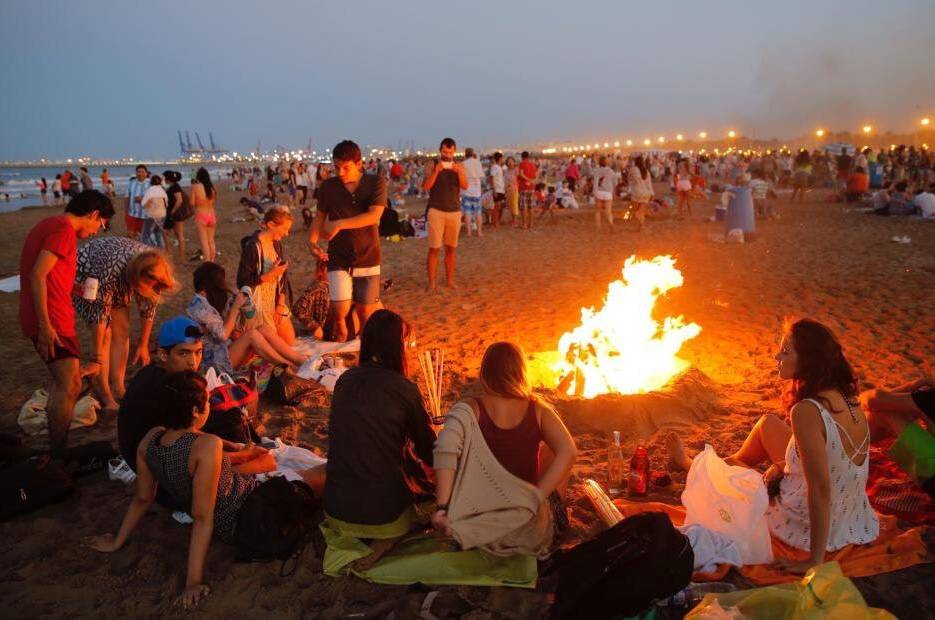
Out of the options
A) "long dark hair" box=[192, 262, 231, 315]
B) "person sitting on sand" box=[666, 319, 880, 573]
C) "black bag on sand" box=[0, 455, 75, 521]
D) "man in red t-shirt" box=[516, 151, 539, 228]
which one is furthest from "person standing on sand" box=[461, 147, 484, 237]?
"person sitting on sand" box=[666, 319, 880, 573]

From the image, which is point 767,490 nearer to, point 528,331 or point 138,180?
point 528,331

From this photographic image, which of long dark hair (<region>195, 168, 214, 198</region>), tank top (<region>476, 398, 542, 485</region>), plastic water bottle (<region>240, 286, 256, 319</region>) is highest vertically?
long dark hair (<region>195, 168, 214, 198</region>)

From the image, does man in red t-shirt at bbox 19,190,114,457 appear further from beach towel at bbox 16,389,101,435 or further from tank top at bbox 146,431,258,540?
tank top at bbox 146,431,258,540

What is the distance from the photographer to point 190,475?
3.30 metres

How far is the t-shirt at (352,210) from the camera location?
6.38 metres

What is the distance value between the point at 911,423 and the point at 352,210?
511cm

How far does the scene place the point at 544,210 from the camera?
752 inches

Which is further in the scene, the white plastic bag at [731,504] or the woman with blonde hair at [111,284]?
the woman with blonde hair at [111,284]

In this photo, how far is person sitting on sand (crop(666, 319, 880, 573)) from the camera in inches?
125

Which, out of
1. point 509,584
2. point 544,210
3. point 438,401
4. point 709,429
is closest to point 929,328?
point 709,429

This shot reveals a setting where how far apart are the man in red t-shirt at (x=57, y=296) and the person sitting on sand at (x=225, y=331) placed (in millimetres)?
1057

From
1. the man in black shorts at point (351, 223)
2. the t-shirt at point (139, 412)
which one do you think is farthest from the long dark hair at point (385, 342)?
the man in black shorts at point (351, 223)

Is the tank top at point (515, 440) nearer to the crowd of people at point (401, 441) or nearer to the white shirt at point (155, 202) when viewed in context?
the crowd of people at point (401, 441)

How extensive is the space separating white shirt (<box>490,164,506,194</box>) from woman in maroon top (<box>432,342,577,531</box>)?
14.0 m
